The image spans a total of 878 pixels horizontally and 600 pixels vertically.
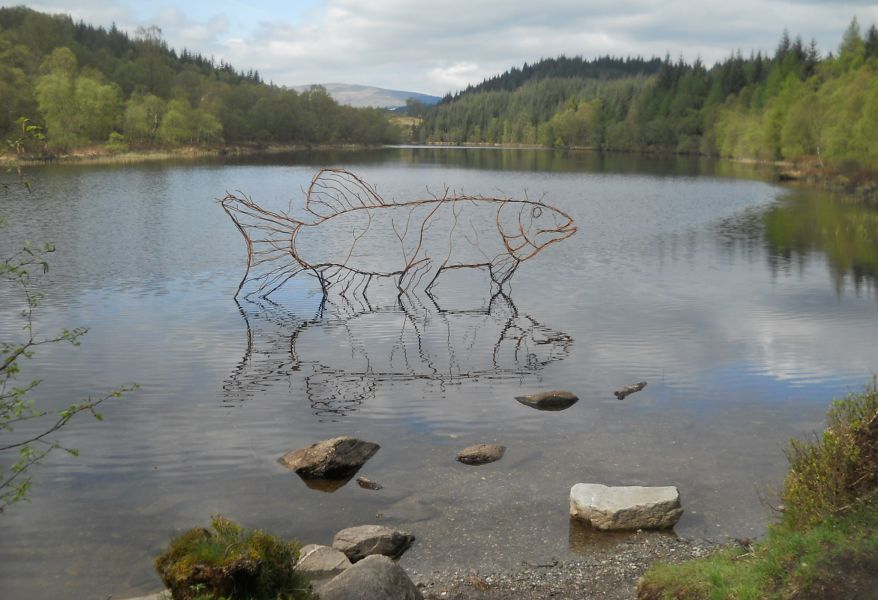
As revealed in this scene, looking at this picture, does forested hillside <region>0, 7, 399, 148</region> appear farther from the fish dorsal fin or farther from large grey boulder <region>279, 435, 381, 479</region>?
large grey boulder <region>279, 435, 381, 479</region>

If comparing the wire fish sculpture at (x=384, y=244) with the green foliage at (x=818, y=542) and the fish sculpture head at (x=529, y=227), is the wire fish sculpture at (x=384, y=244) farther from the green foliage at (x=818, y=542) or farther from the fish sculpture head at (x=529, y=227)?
the green foliage at (x=818, y=542)

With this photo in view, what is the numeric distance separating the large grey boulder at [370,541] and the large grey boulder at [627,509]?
251 centimetres

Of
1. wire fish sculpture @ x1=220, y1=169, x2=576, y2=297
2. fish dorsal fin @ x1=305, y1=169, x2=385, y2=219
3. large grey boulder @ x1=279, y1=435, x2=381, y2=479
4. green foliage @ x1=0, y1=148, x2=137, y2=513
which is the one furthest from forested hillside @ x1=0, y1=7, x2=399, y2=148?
large grey boulder @ x1=279, y1=435, x2=381, y2=479

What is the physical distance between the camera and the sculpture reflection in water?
1769cm

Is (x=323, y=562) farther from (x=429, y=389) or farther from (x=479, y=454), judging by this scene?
(x=429, y=389)

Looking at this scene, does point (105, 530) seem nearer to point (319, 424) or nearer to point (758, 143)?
point (319, 424)

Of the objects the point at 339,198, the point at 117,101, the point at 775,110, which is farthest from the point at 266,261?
the point at 117,101

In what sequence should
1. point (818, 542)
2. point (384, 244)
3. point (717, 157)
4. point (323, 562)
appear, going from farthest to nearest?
point (717, 157) < point (384, 244) < point (323, 562) < point (818, 542)

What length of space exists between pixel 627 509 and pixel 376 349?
10.8 m

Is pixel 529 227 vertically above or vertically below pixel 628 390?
above

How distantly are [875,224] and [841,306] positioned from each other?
25082mm

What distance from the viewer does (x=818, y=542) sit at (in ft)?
24.3

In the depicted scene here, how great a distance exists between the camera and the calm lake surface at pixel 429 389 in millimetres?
11109

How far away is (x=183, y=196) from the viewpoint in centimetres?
5769
